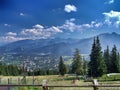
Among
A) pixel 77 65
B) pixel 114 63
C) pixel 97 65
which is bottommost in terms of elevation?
pixel 97 65

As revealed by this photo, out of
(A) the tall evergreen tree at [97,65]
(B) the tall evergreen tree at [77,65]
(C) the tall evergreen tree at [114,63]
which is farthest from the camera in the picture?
(B) the tall evergreen tree at [77,65]

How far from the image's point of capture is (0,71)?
8631cm

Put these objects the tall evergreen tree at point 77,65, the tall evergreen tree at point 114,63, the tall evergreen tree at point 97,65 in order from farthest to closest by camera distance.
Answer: the tall evergreen tree at point 77,65 < the tall evergreen tree at point 114,63 < the tall evergreen tree at point 97,65

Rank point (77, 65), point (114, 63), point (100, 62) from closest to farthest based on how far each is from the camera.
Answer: point (100, 62) → point (114, 63) → point (77, 65)

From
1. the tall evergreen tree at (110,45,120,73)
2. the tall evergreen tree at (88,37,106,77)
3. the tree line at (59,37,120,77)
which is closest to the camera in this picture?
the tall evergreen tree at (88,37,106,77)

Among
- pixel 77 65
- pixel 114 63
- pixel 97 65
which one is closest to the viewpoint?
pixel 97 65

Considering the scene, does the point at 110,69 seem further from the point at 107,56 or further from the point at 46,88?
the point at 46,88

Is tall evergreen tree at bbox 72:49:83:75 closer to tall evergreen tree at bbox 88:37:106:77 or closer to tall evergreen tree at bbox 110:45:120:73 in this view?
tall evergreen tree at bbox 110:45:120:73

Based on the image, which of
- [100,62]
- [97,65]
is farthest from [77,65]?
[100,62]

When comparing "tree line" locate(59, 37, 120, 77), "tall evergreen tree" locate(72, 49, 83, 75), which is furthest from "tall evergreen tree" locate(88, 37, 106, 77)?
"tall evergreen tree" locate(72, 49, 83, 75)

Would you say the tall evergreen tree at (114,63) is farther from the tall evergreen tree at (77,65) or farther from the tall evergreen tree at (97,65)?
the tall evergreen tree at (77,65)

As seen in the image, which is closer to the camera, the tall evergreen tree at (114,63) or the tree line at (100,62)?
the tree line at (100,62)

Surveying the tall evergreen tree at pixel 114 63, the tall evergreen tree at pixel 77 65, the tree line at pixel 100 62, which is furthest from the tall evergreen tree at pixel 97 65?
the tall evergreen tree at pixel 77 65

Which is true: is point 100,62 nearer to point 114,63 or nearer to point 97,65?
point 97,65
